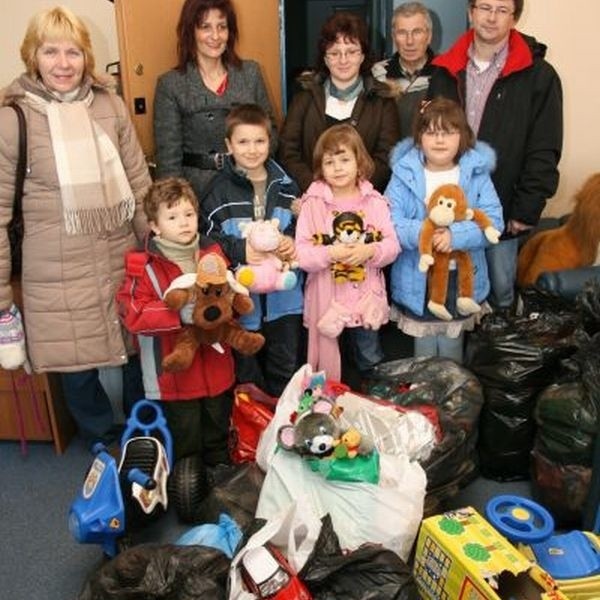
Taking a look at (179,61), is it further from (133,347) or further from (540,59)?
(540,59)

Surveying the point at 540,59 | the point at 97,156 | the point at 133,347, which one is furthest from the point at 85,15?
the point at 540,59

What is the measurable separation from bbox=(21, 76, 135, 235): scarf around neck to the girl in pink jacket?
645 mm

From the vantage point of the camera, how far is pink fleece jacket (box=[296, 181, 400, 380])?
7.18 feet

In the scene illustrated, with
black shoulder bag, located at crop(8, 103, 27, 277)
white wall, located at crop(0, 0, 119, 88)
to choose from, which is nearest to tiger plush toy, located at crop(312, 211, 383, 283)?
black shoulder bag, located at crop(8, 103, 27, 277)

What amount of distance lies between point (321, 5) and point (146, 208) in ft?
7.14

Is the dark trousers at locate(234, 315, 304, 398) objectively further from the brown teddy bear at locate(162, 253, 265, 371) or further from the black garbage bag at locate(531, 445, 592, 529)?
the black garbage bag at locate(531, 445, 592, 529)

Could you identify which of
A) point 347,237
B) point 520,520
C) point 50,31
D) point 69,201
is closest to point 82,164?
point 69,201

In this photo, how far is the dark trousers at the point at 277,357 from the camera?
241 centimetres

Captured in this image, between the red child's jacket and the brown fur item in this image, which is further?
the brown fur item

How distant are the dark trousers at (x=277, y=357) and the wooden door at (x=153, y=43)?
927mm

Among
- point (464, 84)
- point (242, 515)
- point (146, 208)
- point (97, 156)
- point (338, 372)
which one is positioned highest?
point (464, 84)

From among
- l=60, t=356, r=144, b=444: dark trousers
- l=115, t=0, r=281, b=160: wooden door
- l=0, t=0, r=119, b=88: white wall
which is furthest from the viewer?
l=0, t=0, r=119, b=88: white wall

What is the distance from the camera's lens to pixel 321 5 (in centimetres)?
366

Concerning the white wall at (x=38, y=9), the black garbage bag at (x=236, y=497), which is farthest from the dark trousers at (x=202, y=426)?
the white wall at (x=38, y=9)
